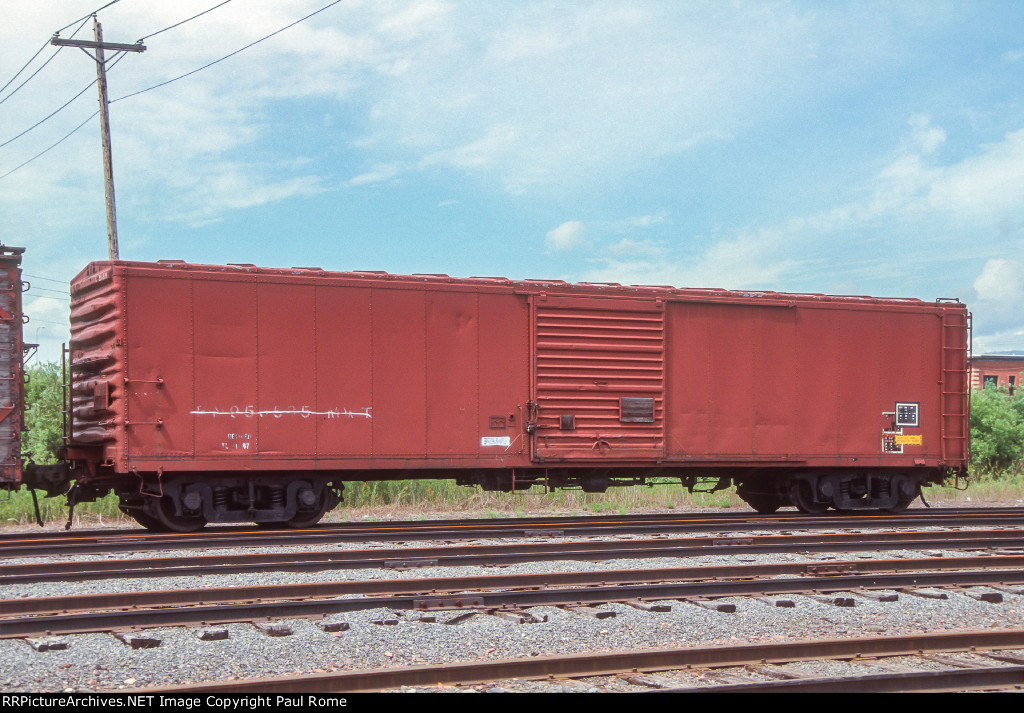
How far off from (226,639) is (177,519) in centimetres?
682

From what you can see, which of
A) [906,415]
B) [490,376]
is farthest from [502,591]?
[906,415]

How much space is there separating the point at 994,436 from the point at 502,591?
20631 mm

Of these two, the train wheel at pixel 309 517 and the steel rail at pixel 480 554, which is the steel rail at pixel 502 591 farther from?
the train wheel at pixel 309 517

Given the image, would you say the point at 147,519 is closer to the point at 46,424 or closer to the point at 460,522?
the point at 460,522

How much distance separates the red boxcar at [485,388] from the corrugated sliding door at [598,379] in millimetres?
29

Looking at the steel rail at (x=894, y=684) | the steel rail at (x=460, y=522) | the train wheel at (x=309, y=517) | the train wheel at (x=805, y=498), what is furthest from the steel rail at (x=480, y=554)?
the steel rail at (x=894, y=684)

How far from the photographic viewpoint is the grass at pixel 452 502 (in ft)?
48.7

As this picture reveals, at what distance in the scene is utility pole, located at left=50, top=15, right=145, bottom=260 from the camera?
18.4 m

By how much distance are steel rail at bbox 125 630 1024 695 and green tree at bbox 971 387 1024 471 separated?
19918 millimetres

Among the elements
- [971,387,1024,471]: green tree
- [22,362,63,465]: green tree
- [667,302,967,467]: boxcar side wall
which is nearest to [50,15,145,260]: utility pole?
[22,362,63,465]: green tree

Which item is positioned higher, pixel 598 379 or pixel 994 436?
pixel 598 379

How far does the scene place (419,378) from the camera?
42.8 feet

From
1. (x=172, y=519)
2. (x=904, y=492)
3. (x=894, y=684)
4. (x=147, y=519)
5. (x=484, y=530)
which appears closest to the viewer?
(x=894, y=684)

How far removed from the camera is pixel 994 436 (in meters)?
24.2
